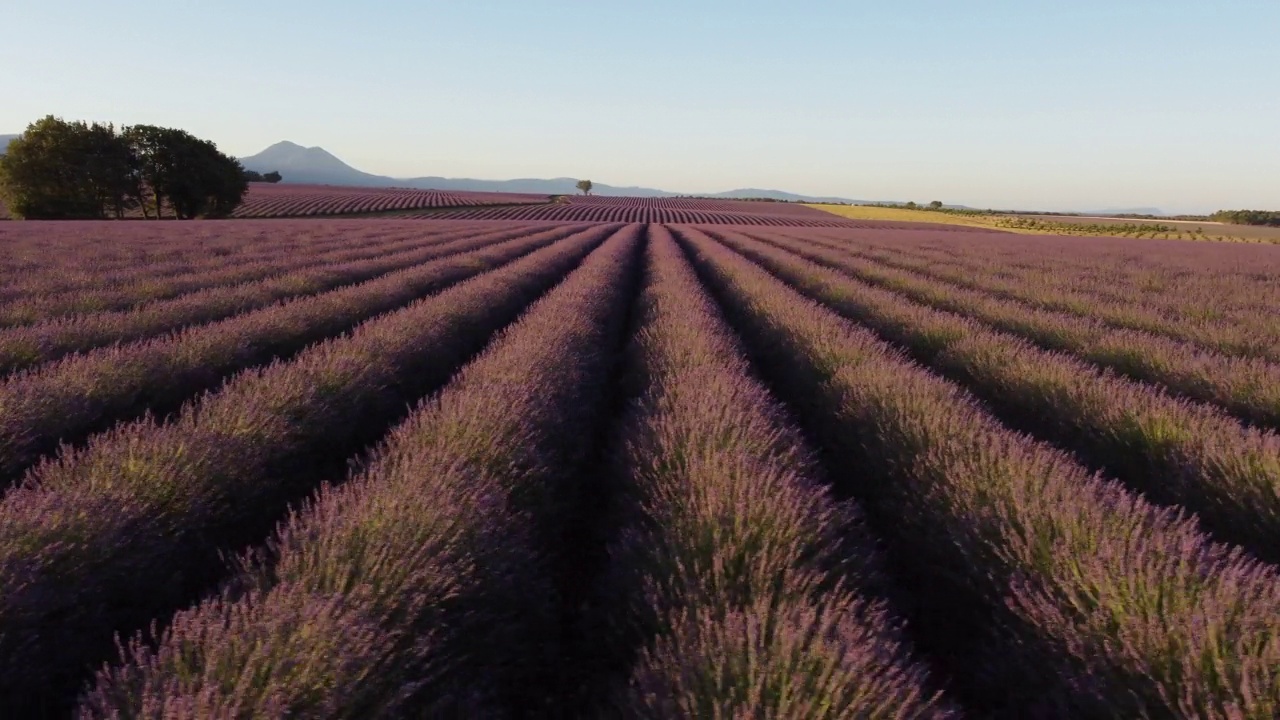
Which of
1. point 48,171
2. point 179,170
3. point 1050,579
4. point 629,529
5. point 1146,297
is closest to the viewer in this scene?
point 1050,579

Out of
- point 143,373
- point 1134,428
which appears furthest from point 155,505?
point 1134,428

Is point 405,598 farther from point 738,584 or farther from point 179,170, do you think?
point 179,170

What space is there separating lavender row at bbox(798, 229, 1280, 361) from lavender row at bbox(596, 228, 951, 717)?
5.82 m

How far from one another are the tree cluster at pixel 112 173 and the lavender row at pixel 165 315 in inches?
1354

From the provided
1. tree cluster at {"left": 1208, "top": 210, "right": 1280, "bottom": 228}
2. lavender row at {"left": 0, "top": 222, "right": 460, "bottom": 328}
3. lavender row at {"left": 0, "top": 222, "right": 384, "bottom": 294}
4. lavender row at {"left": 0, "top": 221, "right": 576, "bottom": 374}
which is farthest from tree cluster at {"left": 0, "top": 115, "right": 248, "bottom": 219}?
tree cluster at {"left": 1208, "top": 210, "right": 1280, "bottom": 228}

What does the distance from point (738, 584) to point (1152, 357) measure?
5.52 m

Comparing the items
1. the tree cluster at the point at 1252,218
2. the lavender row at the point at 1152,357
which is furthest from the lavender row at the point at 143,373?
the tree cluster at the point at 1252,218

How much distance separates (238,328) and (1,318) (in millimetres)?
2554

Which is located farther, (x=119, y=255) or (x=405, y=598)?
(x=119, y=255)

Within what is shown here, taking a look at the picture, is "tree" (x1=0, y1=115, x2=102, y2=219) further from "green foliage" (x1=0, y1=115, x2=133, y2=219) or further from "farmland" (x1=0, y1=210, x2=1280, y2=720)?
"farmland" (x1=0, y1=210, x2=1280, y2=720)

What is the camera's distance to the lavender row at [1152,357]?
Answer: 14.7ft

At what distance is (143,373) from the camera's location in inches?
173

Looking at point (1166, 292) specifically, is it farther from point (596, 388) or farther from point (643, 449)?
point (643, 449)

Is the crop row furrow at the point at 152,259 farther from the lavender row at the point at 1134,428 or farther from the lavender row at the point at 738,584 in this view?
the lavender row at the point at 1134,428
